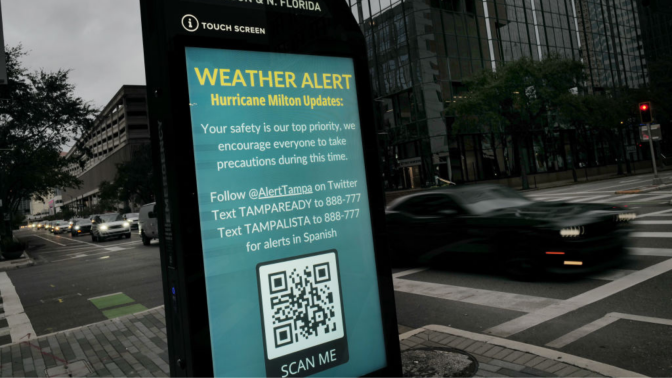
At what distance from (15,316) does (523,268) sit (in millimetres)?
8646

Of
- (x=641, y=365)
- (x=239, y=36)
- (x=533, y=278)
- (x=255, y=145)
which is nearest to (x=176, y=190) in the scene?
(x=255, y=145)

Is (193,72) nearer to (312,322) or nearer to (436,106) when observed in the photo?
(312,322)

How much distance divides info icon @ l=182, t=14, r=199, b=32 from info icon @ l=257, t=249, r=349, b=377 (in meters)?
1.39

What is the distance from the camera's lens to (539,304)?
19.6 feet

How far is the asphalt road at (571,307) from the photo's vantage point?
4.39 m

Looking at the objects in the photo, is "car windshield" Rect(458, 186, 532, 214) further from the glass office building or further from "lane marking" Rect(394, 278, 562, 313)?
the glass office building

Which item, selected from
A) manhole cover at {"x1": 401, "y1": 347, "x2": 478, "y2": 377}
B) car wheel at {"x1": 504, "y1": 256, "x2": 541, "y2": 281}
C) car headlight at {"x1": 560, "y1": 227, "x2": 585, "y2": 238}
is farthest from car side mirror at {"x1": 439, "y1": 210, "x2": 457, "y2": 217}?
manhole cover at {"x1": 401, "y1": 347, "x2": 478, "y2": 377}

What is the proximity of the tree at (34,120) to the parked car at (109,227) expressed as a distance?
4789 millimetres

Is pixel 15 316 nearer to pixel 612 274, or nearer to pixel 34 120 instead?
pixel 612 274

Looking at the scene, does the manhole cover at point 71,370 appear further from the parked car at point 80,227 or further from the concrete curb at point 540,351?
the parked car at point 80,227

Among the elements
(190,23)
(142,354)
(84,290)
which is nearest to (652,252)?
(142,354)

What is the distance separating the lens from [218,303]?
2.59m

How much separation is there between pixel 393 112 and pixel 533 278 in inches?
1349

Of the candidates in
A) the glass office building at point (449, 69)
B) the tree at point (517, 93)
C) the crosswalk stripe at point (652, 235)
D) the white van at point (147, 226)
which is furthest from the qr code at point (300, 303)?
the tree at point (517, 93)
